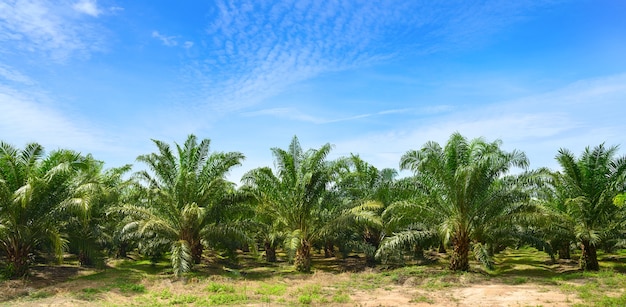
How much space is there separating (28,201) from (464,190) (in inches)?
664

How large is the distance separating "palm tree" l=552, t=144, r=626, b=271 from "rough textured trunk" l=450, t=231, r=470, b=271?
449 centimetres


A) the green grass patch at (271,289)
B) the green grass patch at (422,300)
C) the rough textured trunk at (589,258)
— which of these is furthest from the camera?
the rough textured trunk at (589,258)

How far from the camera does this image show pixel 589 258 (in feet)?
63.3

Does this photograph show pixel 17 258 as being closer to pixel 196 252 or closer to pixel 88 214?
pixel 88 214

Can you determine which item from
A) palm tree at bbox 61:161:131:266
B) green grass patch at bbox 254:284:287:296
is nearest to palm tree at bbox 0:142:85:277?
palm tree at bbox 61:161:131:266

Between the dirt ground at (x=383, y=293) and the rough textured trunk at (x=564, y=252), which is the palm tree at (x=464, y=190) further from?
the rough textured trunk at (x=564, y=252)

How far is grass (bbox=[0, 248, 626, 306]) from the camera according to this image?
44.5ft

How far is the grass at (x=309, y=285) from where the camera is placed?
13.6 meters

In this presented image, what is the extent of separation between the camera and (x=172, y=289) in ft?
51.5

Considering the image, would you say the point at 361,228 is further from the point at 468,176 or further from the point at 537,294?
the point at 537,294

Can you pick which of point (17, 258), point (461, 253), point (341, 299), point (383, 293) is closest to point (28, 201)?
point (17, 258)

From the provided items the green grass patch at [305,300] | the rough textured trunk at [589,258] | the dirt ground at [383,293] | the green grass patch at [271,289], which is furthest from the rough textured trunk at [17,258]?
the rough textured trunk at [589,258]

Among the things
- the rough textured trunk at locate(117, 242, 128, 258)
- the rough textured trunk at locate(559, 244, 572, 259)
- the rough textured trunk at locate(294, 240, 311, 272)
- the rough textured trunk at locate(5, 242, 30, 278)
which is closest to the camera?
the rough textured trunk at locate(5, 242, 30, 278)

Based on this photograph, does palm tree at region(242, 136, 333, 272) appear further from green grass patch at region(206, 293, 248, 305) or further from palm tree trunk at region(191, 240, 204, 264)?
green grass patch at region(206, 293, 248, 305)
